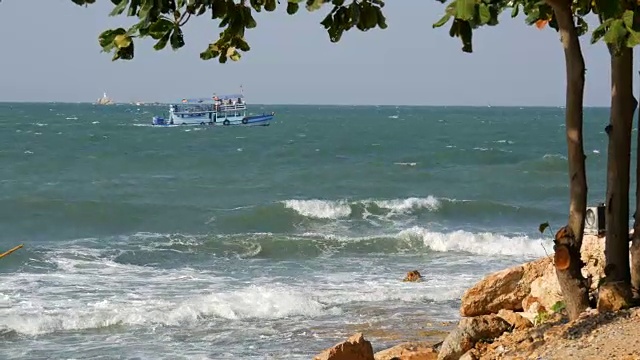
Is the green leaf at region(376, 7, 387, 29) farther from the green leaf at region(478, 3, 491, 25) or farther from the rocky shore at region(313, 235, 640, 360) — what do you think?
the rocky shore at region(313, 235, 640, 360)

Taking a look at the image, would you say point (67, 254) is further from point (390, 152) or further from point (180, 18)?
point (390, 152)

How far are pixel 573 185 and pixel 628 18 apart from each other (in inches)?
56.7

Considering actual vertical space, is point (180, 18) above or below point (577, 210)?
above

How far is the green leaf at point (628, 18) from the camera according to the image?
5.85 m

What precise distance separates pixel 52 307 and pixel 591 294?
7.82 meters

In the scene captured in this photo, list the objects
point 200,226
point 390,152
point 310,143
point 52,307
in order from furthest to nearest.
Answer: point 310,143 < point 390,152 < point 200,226 < point 52,307

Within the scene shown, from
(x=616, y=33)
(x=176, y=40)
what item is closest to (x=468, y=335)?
(x=616, y=33)

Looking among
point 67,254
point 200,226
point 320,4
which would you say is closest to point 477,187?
point 200,226

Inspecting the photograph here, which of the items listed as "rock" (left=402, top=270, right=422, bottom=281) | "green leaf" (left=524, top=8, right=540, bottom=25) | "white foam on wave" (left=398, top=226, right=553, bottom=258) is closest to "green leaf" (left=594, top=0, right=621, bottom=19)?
"green leaf" (left=524, top=8, right=540, bottom=25)

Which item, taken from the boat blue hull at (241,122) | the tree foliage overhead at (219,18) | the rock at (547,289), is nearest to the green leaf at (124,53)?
the tree foliage overhead at (219,18)

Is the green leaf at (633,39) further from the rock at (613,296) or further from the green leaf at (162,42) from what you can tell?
the green leaf at (162,42)

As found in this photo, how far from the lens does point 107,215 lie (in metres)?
24.8

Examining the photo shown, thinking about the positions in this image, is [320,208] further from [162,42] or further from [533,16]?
[162,42]

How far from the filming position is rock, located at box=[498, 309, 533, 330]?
26.3 feet
